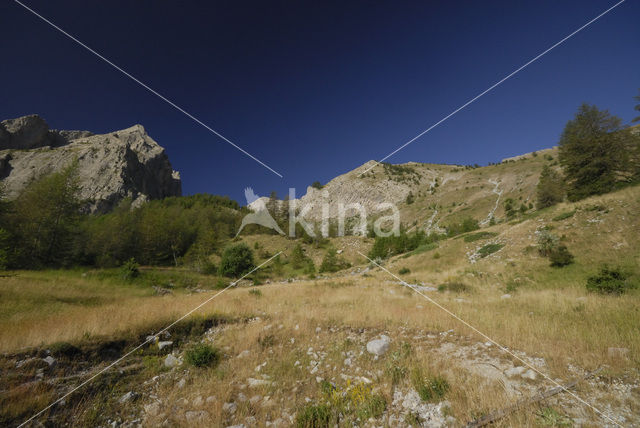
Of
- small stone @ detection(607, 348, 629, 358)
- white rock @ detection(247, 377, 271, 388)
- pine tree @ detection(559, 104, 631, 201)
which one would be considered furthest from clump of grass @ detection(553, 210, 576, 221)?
white rock @ detection(247, 377, 271, 388)

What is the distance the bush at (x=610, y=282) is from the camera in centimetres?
1030

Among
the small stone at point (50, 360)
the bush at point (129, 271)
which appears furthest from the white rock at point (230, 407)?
the bush at point (129, 271)

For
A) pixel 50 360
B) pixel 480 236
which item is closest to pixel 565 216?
pixel 480 236

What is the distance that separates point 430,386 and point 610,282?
12.9 m

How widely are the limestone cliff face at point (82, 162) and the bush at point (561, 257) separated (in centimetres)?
11983

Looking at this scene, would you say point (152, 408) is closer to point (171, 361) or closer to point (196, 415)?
point (196, 415)

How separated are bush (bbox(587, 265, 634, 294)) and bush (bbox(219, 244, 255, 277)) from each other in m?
35.0

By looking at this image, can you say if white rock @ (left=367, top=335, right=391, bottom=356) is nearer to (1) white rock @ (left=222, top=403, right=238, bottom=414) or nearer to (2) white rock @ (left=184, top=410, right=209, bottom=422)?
(1) white rock @ (left=222, top=403, right=238, bottom=414)

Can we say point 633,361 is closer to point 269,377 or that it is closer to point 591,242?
point 269,377

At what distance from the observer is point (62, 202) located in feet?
81.4

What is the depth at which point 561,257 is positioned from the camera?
15273mm

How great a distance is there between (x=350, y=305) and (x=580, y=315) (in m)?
9.21

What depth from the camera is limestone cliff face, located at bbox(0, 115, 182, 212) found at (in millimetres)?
94438

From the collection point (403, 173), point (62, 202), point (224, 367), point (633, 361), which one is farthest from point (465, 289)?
point (403, 173)
